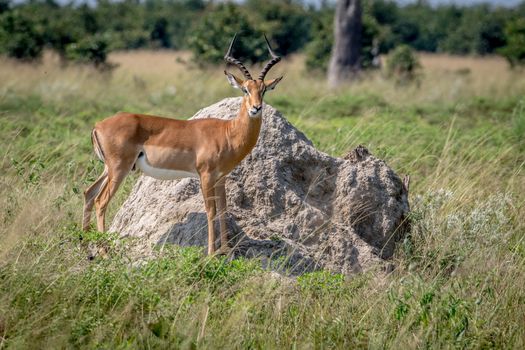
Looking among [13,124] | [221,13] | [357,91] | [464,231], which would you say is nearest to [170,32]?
[221,13]

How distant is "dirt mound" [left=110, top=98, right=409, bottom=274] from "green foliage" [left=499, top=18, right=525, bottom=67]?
21.3 metres

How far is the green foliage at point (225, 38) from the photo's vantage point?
20.3 metres

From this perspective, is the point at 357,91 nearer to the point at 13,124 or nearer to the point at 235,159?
the point at 13,124

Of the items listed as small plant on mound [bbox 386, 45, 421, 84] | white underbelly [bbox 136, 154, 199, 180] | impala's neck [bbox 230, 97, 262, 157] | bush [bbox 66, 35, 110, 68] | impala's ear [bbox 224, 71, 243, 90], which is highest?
impala's ear [bbox 224, 71, 243, 90]

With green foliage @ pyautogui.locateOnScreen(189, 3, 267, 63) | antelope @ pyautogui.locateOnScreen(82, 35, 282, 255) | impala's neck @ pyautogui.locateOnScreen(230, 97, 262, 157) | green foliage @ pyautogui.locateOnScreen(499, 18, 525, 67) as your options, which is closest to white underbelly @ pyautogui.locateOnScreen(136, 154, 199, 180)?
antelope @ pyautogui.locateOnScreen(82, 35, 282, 255)

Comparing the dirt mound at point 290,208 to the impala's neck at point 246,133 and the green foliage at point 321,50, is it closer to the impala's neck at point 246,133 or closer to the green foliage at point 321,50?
the impala's neck at point 246,133

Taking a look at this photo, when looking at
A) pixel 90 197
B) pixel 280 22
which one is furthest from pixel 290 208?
pixel 280 22

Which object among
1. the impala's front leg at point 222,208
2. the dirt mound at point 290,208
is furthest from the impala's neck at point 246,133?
the dirt mound at point 290,208

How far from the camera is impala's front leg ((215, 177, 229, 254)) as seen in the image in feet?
20.9

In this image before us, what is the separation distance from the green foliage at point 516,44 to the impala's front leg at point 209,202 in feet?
73.4

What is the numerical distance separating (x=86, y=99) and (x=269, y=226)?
29.5 ft

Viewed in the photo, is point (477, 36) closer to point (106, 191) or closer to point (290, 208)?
point (290, 208)

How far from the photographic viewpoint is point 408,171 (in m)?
9.64

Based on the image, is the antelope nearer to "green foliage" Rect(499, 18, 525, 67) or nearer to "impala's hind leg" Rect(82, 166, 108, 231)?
"impala's hind leg" Rect(82, 166, 108, 231)
